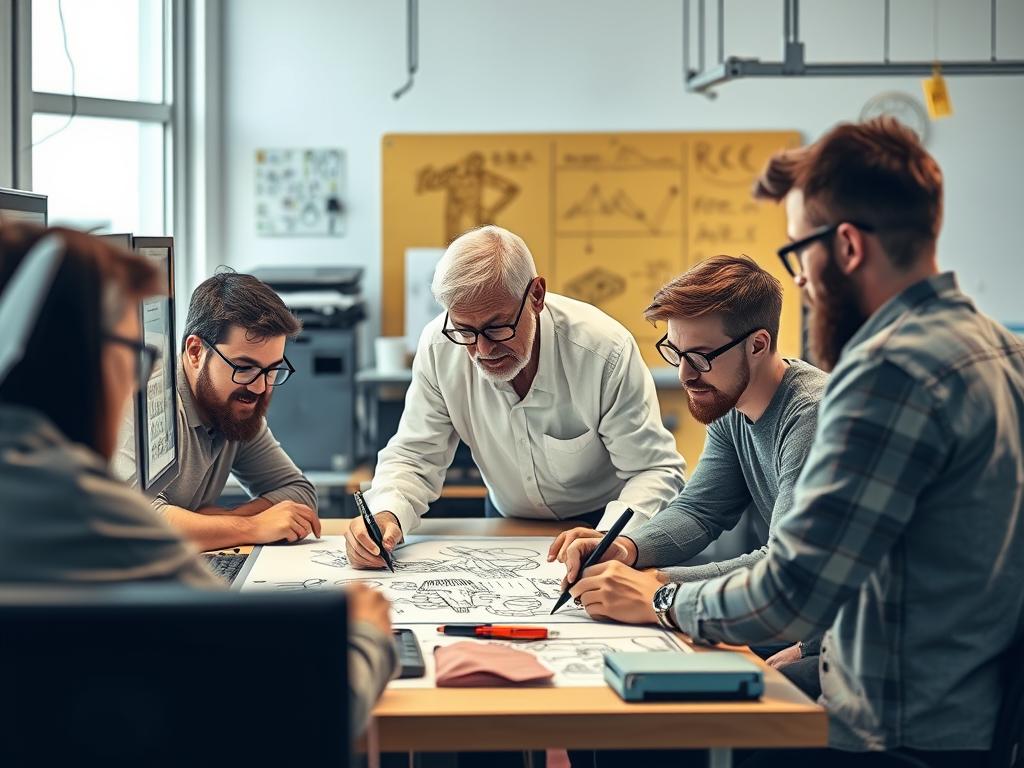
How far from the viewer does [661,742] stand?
148cm

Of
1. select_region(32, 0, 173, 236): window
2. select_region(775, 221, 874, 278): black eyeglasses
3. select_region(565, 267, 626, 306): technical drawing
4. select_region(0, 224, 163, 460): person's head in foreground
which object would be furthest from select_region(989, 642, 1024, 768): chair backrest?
select_region(565, 267, 626, 306): technical drawing

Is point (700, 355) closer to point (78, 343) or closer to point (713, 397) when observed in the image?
point (713, 397)

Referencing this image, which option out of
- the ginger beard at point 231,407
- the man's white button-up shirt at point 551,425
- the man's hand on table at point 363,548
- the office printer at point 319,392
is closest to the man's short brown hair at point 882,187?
the man's hand on table at point 363,548

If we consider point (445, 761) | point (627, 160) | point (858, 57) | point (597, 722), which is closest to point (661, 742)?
point (597, 722)

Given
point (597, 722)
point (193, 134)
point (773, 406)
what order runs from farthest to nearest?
point (193, 134) < point (773, 406) < point (597, 722)

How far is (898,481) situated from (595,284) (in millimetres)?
3895

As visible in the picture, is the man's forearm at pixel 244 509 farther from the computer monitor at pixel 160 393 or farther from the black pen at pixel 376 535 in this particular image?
the black pen at pixel 376 535

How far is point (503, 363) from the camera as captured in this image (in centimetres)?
262

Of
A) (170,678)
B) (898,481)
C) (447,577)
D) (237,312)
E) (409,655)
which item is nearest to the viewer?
(170,678)

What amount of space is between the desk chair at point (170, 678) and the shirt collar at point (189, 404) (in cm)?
147

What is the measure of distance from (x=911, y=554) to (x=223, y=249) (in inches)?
165

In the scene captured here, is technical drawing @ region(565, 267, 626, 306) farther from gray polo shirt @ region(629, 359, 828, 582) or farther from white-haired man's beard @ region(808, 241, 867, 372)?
white-haired man's beard @ region(808, 241, 867, 372)

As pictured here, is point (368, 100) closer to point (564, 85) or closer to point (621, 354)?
point (564, 85)

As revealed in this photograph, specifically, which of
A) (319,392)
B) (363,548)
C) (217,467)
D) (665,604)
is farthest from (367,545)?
(319,392)
